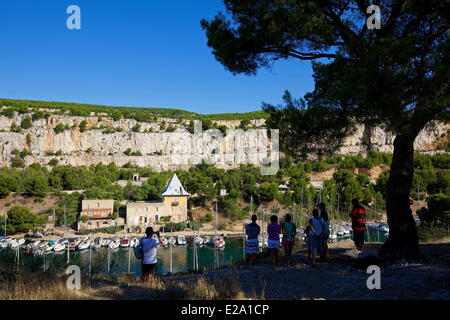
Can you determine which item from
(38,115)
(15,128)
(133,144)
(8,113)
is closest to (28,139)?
(15,128)

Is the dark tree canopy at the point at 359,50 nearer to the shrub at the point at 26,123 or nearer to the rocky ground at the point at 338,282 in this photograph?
the rocky ground at the point at 338,282

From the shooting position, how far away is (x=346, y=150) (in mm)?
62938

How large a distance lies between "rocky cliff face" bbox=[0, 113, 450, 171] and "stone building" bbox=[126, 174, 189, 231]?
2196 cm

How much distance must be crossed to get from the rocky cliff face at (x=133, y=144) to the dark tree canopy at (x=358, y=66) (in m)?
49.2

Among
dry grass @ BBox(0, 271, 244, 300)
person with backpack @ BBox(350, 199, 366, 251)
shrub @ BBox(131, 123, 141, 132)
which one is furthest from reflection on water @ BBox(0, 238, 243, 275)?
shrub @ BBox(131, 123, 141, 132)

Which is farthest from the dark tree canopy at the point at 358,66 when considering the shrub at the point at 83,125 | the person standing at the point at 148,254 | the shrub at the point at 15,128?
the shrub at the point at 15,128

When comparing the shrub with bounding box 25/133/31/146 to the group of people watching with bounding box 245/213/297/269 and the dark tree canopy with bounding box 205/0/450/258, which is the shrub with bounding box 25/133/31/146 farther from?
the group of people watching with bounding box 245/213/297/269

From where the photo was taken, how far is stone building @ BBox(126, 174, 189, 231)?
1250 inches

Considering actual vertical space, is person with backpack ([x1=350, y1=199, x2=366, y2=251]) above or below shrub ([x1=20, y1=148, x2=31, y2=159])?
below

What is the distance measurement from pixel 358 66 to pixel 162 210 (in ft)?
97.4

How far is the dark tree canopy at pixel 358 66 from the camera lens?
4.91 meters

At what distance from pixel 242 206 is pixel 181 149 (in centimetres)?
2528

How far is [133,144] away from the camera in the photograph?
191ft
